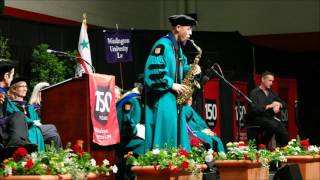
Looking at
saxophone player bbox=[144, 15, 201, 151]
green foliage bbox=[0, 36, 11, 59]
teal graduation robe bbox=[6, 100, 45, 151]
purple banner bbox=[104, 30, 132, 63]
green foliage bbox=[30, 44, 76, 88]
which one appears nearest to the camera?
saxophone player bbox=[144, 15, 201, 151]

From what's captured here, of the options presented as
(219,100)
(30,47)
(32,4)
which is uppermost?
(32,4)

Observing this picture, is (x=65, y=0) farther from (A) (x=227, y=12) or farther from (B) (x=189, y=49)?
(A) (x=227, y=12)

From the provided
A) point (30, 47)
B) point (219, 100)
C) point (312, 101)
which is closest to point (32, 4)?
point (30, 47)

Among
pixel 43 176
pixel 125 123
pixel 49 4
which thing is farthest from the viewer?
pixel 49 4

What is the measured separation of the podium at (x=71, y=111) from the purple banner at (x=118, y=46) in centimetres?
360

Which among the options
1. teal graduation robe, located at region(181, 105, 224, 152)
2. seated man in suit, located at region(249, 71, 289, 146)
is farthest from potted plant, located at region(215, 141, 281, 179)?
seated man in suit, located at region(249, 71, 289, 146)

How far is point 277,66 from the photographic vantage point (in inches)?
546

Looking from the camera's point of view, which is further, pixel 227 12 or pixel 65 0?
pixel 227 12

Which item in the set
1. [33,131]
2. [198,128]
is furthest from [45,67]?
[33,131]

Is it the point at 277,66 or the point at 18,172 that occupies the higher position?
the point at 277,66

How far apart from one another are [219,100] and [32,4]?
3969mm

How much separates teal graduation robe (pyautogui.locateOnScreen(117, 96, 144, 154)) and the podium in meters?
0.64

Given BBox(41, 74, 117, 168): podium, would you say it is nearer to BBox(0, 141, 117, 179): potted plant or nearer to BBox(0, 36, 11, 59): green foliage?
BBox(0, 141, 117, 179): potted plant

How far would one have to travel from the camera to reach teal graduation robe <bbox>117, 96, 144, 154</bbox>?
660 cm
